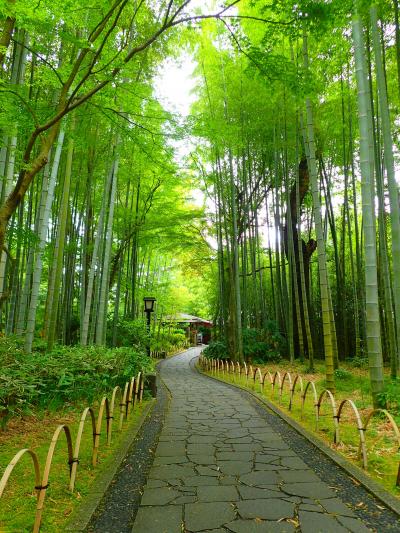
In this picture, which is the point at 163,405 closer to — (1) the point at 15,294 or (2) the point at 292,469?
(2) the point at 292,469

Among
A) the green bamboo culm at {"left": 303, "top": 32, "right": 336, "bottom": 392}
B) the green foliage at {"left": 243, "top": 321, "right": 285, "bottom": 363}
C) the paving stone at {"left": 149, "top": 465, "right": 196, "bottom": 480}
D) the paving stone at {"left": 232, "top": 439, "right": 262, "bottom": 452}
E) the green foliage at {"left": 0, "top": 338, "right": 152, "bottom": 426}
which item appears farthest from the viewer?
the green foliage at {"left": 243, "top": 321, "right": 285, "bottom": 363}

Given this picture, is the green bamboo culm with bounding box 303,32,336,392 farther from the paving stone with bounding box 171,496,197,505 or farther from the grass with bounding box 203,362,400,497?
the paving stone with bounding box 171,496,197,505

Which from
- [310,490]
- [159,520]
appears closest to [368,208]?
[310,490]

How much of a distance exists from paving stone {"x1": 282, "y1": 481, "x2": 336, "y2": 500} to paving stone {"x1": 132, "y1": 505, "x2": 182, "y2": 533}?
869mm

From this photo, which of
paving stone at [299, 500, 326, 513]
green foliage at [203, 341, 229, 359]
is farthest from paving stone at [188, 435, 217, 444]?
green foliage at [203, 341, 229, 359]

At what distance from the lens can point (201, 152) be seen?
A: 9.42 m

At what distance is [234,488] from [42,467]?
157 centimetres

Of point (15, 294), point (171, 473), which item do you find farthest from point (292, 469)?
point (15, 294)

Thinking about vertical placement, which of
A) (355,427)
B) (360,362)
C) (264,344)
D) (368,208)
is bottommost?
(355,427)

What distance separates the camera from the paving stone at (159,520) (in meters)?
2.27

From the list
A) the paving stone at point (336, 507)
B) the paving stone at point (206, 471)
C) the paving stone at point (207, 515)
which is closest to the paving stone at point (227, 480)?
the paving stone at point (206, 471)

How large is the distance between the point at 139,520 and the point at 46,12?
152 inches

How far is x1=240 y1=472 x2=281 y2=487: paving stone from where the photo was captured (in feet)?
9.71

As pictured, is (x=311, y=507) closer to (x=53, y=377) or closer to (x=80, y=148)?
(x=53, y=377)
